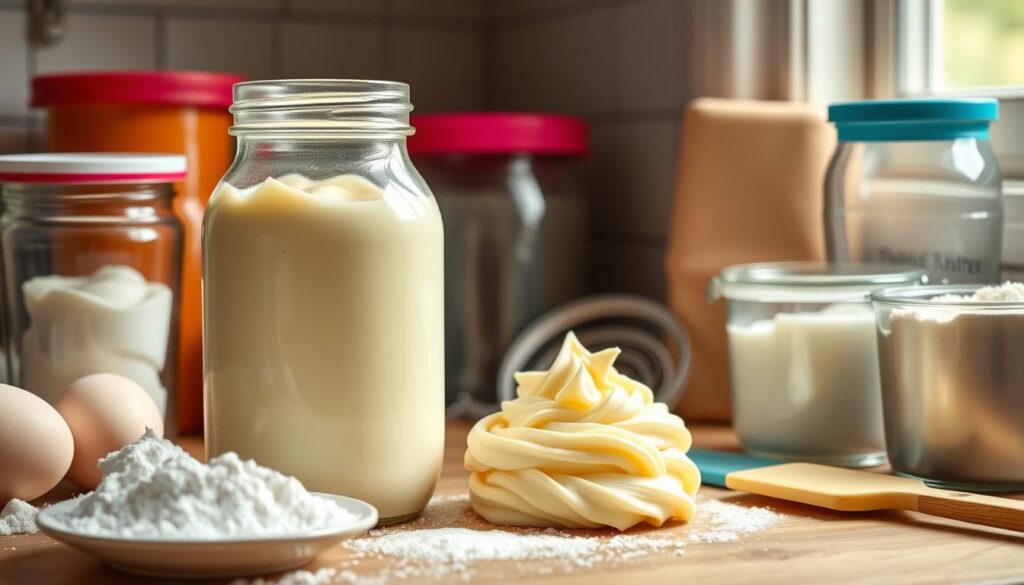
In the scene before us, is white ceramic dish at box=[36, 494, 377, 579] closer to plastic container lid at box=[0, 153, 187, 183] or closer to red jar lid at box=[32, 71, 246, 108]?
plastic container lid at box=[0, 153, 187, 183]

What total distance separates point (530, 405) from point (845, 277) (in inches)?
12.3

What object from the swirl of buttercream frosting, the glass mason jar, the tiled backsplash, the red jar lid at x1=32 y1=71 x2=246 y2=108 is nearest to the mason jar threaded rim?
the glass mason jar

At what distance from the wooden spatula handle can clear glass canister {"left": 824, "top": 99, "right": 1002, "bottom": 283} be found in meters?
0.30

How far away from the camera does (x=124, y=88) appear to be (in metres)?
1.23

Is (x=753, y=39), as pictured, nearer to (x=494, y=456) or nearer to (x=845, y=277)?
(x=845, y=277)

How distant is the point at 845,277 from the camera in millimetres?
1051

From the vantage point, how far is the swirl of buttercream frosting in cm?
83

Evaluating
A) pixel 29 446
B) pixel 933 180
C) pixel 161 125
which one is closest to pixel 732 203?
pixel 933 180

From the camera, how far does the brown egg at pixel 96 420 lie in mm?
934

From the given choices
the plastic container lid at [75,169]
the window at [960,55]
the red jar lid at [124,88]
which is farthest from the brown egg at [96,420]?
the window at [960,55]

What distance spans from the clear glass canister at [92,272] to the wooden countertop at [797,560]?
261 millimetres

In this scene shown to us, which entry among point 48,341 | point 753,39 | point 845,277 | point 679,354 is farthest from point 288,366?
point 753,39

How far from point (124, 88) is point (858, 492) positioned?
76 centimetres

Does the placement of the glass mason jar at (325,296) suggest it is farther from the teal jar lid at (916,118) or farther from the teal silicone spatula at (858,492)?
the teal jar lid at (916,118)
